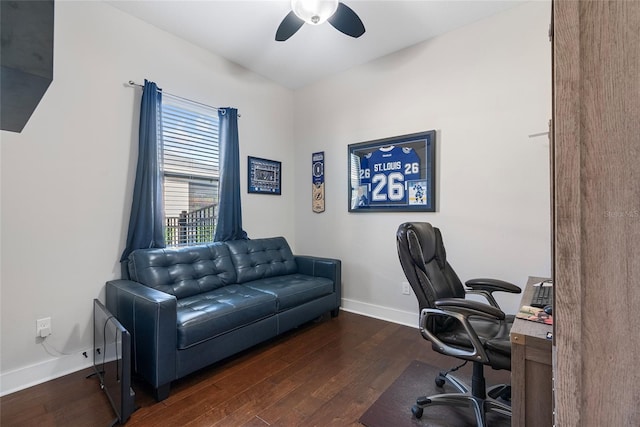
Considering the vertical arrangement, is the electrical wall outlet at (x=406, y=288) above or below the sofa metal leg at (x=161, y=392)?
above

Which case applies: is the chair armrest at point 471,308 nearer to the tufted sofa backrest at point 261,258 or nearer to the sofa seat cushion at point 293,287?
the sofa seat cushion at point 293,287

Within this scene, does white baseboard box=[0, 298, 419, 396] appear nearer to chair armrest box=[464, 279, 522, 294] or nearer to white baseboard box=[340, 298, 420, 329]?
white baseboard box=[340, 298, 420, 329]

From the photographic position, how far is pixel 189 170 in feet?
9.80

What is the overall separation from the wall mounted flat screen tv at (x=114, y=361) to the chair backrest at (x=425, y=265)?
1.61m

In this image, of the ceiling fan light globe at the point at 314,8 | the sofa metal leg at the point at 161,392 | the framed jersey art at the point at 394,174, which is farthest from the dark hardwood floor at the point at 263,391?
the ceiling fan light globe at the point at 314,8

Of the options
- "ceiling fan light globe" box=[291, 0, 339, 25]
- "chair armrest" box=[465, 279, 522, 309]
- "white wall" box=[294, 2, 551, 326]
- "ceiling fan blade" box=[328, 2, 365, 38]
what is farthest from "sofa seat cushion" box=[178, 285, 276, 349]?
"ceiling fan blade" box=[328, 2, 365, 38]

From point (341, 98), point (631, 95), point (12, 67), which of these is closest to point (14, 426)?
point (12, 67)

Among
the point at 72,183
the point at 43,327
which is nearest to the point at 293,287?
the point at 43,327

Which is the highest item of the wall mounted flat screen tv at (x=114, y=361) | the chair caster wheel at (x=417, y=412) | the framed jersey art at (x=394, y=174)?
the framed jersey art at (x=394, y=174)

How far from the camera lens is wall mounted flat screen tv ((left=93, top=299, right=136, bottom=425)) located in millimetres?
1572

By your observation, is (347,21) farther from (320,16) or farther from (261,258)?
(261,258)

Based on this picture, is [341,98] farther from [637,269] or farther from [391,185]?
[637,269]

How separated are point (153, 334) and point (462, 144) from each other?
2898 millimetres

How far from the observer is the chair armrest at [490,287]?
1921mm
